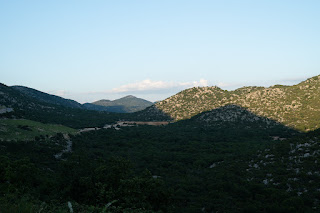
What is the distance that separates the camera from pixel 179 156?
172 feet

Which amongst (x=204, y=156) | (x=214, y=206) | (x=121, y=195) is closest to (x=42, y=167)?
(x=121, y=195)

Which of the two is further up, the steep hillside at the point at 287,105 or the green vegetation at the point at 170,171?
the steep hillside at the point at 287,105

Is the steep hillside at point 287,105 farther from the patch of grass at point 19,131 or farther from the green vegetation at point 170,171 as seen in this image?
the patch of grass at point 19,131

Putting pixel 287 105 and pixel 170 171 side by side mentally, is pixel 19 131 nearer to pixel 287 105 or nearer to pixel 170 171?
pixel 170 171

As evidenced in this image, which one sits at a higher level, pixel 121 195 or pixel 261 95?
pixel 261 95

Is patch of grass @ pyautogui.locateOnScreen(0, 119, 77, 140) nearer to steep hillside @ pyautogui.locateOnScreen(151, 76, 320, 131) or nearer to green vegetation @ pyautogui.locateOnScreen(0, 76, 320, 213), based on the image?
green vegetation @ pyautogui.locateOnScreen(0, 76, 320, 213)

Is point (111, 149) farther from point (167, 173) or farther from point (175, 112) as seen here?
point (175, 112)

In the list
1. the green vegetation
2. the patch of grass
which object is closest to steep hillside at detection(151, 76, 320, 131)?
the green vegetation

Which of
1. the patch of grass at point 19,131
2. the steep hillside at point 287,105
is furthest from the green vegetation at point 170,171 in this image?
the steep hillside at point 287,105

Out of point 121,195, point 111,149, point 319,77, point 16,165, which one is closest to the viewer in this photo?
point 121,195

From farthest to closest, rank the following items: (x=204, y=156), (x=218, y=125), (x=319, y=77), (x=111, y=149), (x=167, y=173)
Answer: (x=319, y=77) < (x=218, y=125) < (x=111, y=149) < (x=204, y=156) < (x=167, y=173)

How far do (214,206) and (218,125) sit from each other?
73.7 meters

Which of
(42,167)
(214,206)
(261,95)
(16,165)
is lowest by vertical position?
(214,206)

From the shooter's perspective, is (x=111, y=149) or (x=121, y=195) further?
(x=111, y=149)
